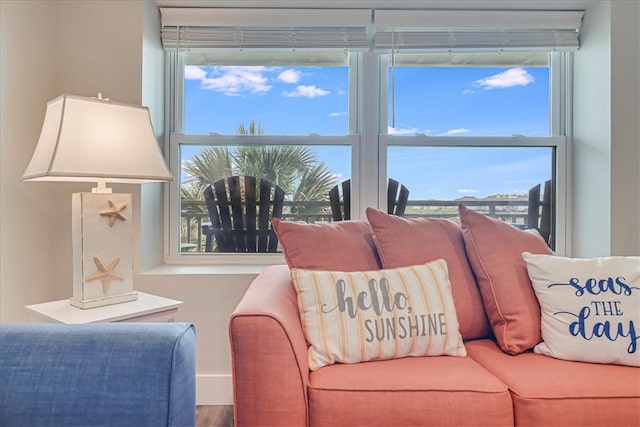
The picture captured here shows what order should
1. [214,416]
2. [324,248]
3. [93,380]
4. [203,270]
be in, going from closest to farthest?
[93,380]
[324,248]
[214,416]
[203,270]

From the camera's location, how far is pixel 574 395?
102 centimetres

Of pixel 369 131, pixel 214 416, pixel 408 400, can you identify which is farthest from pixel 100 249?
Result: pixel 369 131

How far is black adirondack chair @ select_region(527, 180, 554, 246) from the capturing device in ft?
7.07

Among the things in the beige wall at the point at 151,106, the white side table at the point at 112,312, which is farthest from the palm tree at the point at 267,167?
the white side table at the point at 112,312

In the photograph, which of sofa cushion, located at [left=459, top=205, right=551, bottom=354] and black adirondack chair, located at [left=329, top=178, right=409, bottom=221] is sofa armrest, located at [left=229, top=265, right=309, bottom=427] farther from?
black adirondack chair, located at [left=329, top=178, right=409, bottom=221]

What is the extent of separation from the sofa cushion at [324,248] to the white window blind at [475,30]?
116 cm

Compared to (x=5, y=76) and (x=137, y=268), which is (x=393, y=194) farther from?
(x=5, y=76)

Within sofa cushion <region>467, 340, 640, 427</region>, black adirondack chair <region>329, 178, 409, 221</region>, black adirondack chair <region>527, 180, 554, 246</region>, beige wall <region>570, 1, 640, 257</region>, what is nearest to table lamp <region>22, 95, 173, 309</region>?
black adirondack chair <region>329, 178, 409, 221</region>

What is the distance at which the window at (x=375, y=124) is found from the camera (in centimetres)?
208

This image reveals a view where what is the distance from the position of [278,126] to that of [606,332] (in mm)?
1712

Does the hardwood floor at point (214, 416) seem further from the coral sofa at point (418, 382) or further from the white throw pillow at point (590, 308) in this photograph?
the white throw pillow at point (590, 308)

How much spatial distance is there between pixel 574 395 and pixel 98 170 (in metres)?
1.56

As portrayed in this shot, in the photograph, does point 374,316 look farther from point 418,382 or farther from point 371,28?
point 371,28

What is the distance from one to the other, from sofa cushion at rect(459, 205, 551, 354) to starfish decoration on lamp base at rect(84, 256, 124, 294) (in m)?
1.31
